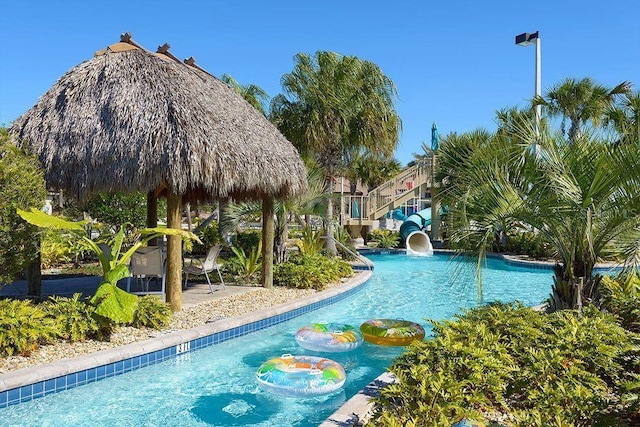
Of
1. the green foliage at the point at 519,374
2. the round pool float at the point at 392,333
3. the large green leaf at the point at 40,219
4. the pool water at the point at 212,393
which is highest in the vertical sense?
the large green leaf at the point at 40,219

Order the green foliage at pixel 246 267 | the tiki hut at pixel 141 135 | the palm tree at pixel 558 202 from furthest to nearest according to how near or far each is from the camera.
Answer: the green foliage at pixel 246 267 < the tiki hut at pixel 141 135 < the palm tree at pixel 558 202

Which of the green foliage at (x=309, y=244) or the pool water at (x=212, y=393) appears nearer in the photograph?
the pool water at (x=212, y=393)

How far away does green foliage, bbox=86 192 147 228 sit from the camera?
45.6ft

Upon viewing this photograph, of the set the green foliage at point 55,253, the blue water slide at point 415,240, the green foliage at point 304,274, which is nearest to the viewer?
the green foliage at point 304,274

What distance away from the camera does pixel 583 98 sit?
1714 cm

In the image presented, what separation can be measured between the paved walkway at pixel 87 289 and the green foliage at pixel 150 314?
1393 millimetres

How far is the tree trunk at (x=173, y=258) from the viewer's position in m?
7.60

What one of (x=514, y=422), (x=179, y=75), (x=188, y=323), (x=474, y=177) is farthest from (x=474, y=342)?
(x=179, y=75)

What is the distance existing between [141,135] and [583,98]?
1526 centimetres

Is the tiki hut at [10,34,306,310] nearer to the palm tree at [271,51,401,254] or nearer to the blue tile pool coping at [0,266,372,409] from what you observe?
the blue tile pool coping at [0,266,372,409]

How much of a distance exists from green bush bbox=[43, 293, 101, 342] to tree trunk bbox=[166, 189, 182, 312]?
150cm

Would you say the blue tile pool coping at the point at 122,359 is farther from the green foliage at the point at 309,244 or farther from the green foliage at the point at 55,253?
the green foliage at the point at 55,253

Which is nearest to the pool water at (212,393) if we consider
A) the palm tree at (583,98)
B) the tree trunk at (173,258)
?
the tree trunk at (173,258)

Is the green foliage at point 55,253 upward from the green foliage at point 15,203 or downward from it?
downward
